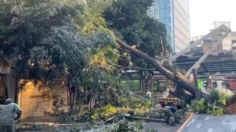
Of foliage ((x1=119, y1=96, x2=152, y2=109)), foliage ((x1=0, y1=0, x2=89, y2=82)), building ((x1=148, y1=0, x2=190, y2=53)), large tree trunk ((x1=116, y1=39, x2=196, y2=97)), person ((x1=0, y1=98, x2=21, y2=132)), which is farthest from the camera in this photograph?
building ((x1=148, y1=0, x2=190, y2=53))

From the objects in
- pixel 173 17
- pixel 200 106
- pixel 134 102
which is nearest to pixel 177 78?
pixel 134 102

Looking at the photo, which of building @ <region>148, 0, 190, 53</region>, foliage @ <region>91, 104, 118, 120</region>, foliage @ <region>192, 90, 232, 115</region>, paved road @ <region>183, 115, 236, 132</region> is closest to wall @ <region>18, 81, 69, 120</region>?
foliage @ <region>91, 104, 118, 120</region>

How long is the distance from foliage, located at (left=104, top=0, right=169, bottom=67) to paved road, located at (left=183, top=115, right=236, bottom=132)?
12825 mm

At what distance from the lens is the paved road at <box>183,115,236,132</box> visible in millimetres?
14531

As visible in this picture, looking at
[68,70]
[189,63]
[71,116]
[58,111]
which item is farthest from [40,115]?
[189,63]

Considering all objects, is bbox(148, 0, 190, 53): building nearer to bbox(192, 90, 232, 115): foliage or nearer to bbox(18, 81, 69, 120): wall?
bbox(18, 81, 69, 120): wall

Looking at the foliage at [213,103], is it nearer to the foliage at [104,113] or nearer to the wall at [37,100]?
the foliage at [104,113]

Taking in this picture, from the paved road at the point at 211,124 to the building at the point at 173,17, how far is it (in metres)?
43.3

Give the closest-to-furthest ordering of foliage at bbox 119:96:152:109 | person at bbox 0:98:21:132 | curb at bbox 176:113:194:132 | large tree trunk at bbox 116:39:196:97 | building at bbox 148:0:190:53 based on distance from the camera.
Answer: person at bbox 0:98:21:132, curb at bbox 176:113:194:132, foliage at bbox 119:96:152:109, large tree trunk at bbox 116:39:196:97, building at bbox 148:0:190:53

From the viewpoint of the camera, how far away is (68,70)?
55.3 feet

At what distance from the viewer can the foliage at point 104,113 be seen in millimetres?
19052

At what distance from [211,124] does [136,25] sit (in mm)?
15950

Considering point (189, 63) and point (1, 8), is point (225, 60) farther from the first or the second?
point (1, 8)

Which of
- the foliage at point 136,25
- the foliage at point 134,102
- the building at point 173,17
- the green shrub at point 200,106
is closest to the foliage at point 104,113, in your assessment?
the foliage at point 134,102
